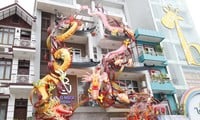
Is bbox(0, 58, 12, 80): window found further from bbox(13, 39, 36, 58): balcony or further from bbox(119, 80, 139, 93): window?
bbox(119, 80, 139, 93): window

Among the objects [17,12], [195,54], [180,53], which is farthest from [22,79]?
[195,54]

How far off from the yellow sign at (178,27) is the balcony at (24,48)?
12.8 meters

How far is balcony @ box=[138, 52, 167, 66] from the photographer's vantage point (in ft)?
63.5

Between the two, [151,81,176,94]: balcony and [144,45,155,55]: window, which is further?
[144,45,155,55]: window

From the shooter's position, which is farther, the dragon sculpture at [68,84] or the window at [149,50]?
the window at [149,50]

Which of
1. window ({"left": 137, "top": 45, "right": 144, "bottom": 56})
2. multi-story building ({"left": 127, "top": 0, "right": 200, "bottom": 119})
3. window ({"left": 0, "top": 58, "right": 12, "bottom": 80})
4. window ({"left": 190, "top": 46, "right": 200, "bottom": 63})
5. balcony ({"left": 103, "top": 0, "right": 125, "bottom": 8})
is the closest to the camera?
window ({"left": 0, "top": 58, "right": 12, "bottom": 80})

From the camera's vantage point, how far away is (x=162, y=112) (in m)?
16.8

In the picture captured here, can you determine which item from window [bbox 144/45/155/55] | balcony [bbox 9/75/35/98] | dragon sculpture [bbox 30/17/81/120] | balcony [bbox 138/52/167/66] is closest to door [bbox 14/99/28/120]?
balcony [bbox 9/75/35/98]

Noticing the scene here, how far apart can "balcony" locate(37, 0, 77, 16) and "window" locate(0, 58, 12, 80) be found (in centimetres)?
533

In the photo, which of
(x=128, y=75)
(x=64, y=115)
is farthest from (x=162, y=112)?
(x=64, y=115)

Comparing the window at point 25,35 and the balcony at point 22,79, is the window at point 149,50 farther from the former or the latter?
the balcony at point 22,79

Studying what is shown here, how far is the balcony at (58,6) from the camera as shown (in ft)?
60.4

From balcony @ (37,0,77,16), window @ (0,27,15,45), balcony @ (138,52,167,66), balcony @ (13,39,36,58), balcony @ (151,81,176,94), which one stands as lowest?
balcony @ (151,81,176,94)

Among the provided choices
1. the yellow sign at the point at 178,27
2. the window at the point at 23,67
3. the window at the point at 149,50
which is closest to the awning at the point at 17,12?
the window at the point at 23,67
